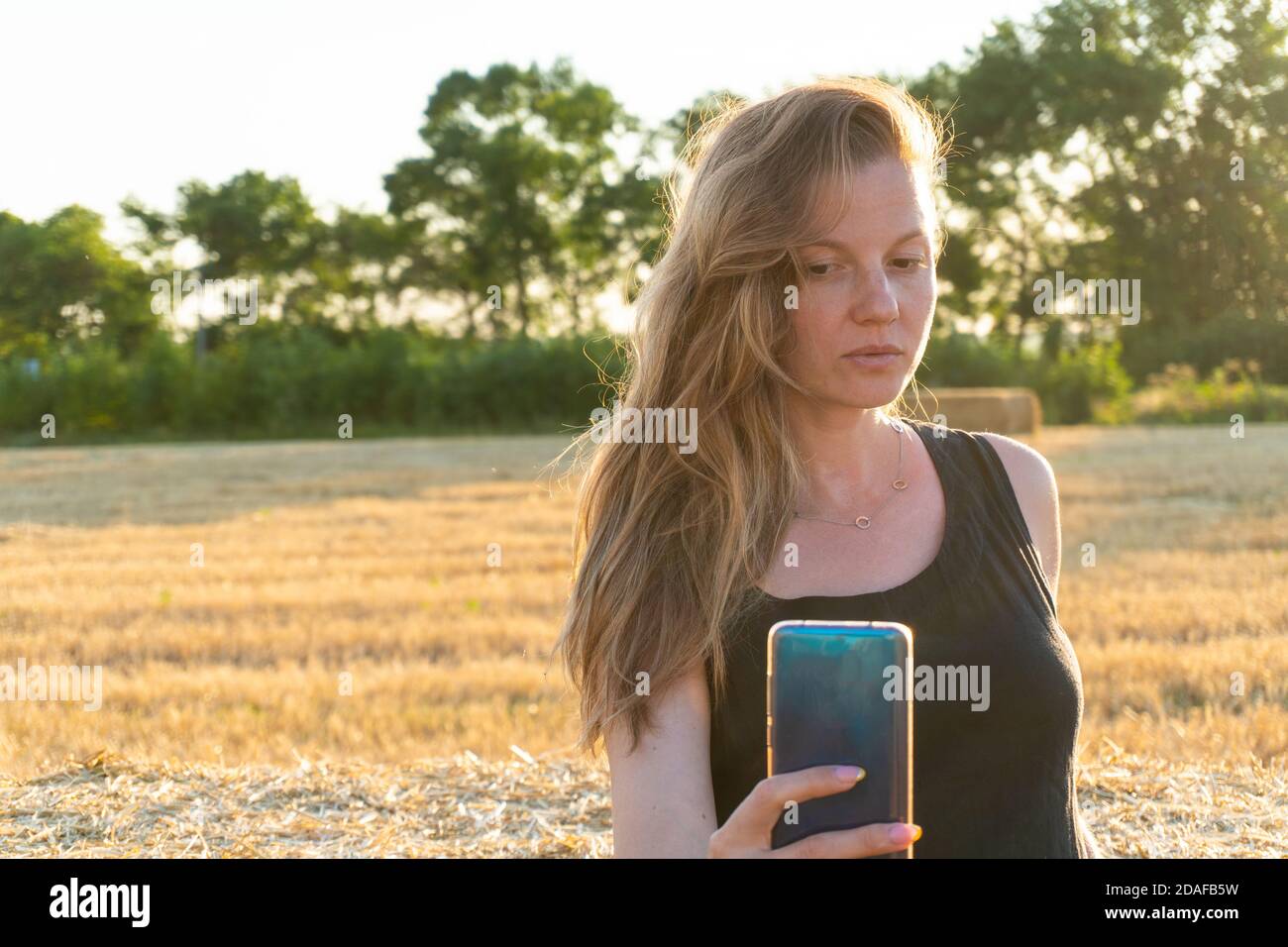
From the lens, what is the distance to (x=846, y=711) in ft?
5.35

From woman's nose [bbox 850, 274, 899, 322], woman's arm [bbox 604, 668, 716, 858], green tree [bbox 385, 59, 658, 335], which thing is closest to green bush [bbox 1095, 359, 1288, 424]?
green tree [bbox 385, 59, 658, 335]

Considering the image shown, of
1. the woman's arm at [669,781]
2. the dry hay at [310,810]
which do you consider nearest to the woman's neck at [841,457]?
the woman's arm at [669,781]

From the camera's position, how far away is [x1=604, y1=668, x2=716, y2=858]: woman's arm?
84.0 inches

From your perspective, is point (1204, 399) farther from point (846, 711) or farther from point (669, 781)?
point (846, 711)

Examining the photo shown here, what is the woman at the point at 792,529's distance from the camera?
2.20 meters

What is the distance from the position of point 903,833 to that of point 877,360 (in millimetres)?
889

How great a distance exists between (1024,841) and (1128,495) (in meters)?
12.0

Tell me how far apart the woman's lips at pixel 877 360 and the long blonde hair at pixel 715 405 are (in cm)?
13

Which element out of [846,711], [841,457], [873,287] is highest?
[873,287]

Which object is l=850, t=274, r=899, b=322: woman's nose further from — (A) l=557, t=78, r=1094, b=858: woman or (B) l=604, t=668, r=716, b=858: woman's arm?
(B) l=604, t=668, r=716, b=858: woman's arm

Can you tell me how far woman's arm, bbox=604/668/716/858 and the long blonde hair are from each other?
3 centimetres

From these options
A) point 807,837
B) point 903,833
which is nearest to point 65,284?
point 807,837

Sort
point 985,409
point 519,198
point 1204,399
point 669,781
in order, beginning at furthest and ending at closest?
1. point 519,198
2. point 1204,399
3. point 985,409
4. point 669,781
